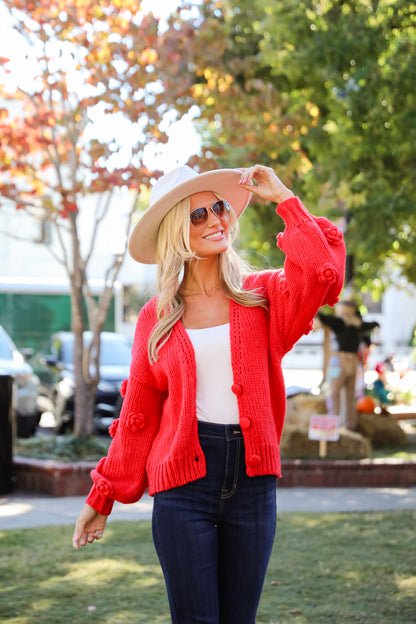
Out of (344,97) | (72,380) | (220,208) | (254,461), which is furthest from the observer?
(72,380)

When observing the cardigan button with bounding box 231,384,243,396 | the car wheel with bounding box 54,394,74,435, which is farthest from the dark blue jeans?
the car wheel with bounding box 54,394,74,435

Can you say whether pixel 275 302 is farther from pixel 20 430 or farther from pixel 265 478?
pixel 20 430

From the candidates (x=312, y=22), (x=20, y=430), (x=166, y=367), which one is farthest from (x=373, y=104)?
(x=166, y=367)

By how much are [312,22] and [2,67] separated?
3613 mm

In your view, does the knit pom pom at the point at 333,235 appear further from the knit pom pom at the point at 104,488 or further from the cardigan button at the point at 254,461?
the knit pom pom at the point at 104,488

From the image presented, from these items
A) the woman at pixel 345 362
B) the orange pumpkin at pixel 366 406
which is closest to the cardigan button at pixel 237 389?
the woman at pixel 345 362

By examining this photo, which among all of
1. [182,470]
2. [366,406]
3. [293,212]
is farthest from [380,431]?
[182,470]

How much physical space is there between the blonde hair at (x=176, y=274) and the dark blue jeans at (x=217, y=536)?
37cm

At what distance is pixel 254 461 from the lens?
2.62 m

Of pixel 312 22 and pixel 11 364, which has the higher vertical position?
pixel 312 22

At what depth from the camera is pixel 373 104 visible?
9.34 meters

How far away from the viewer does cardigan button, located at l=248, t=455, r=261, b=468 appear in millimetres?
2617

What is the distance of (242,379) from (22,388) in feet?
28.3

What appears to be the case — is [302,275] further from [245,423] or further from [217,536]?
[217,536]
